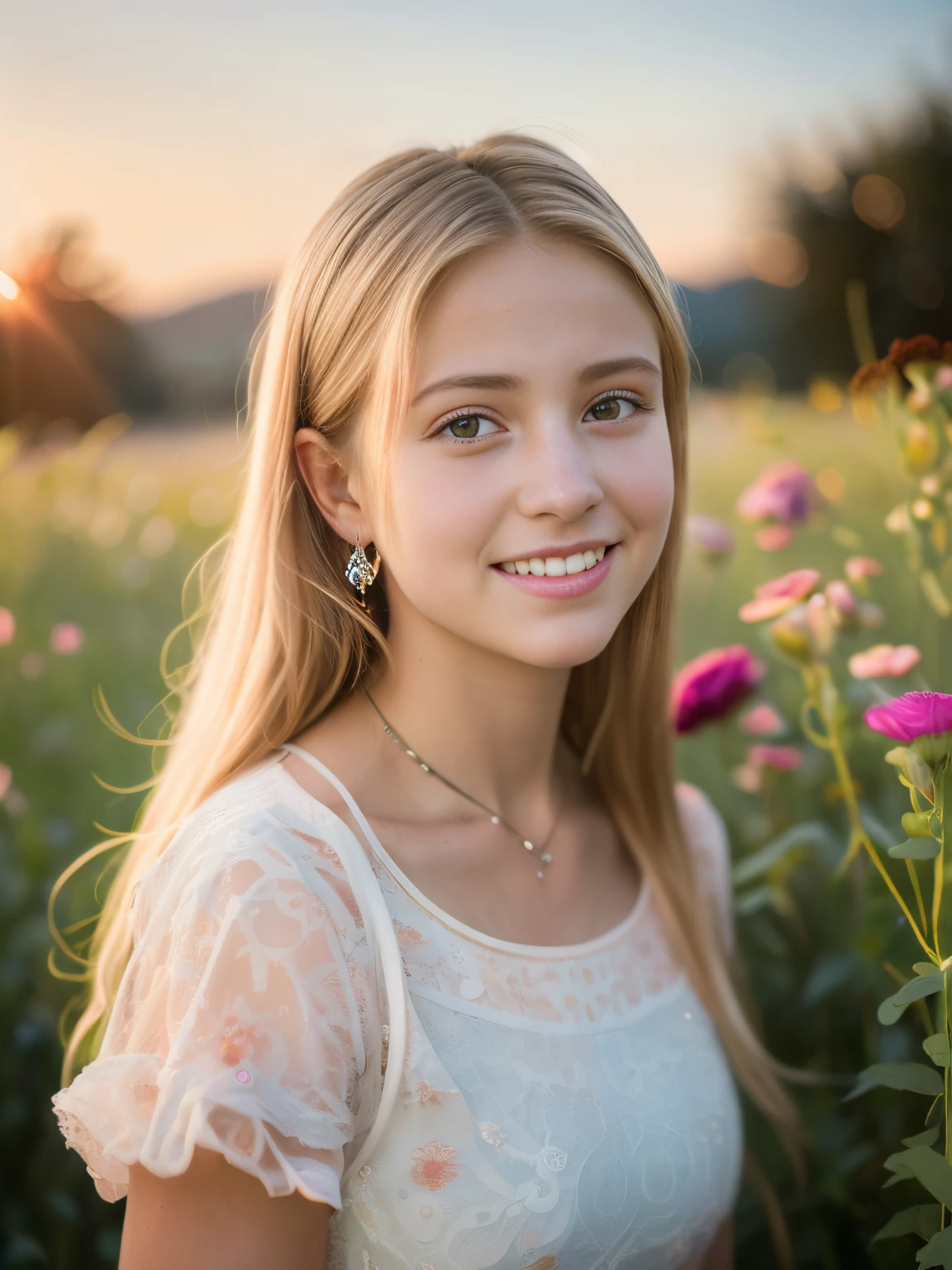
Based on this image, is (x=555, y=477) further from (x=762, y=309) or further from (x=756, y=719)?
(x=762, y=309)

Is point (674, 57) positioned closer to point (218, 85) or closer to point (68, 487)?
point (218, 85)

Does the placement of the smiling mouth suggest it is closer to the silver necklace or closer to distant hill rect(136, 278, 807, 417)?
the silver necklace

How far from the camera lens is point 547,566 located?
4.21 ft

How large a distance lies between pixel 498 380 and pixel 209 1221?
0.94 meters

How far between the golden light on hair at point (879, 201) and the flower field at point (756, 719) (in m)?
0.45

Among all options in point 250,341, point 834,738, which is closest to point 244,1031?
point 834,738

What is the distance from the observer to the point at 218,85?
2061mm

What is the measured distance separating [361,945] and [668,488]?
685 millimetres

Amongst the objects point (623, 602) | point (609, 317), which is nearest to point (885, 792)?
point (623, 602)

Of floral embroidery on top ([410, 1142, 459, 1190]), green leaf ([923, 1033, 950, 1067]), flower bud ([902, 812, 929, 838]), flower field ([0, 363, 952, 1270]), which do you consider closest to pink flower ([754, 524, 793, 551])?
flower field ([0, 363, 952, 1270])

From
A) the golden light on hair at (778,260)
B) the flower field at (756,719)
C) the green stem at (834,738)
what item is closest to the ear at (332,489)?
the flower field at (756,719)

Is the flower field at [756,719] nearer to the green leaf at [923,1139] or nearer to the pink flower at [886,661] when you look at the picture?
the pink flower at [886,661]

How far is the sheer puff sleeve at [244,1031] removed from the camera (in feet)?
3.29

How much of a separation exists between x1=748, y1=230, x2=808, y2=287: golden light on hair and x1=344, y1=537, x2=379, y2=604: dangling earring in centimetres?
151
